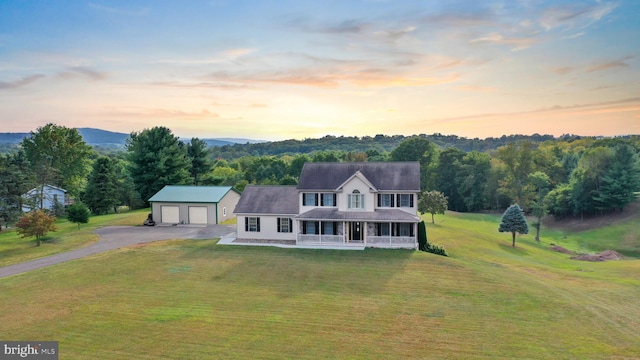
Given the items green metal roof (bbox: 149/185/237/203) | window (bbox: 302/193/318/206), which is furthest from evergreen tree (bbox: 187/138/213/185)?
window (bbox: 302/193/318/206)

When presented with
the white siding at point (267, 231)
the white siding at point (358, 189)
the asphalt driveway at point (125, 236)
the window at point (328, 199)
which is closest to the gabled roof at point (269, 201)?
the white siding at point (267, 231)

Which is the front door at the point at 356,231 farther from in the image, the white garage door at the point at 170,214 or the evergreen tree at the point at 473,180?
the evergreen tree at the point at 473,180

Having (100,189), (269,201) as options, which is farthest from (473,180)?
(100,189)

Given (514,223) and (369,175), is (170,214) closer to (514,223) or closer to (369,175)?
(369,175)

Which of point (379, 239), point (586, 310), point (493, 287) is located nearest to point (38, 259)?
point (379, 239)

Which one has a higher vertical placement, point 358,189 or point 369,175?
point 369,175
